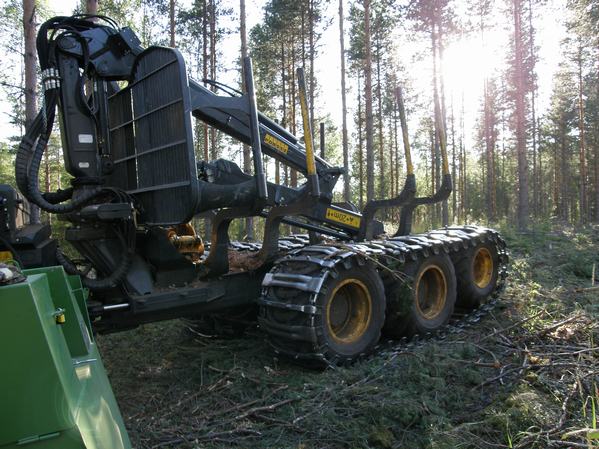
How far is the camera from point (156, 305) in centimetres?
436

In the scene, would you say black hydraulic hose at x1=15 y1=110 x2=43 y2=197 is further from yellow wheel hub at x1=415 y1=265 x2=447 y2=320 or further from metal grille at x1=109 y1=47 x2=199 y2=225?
yellow wheel hub at x1=415 y1=265 x2=447 y2=320

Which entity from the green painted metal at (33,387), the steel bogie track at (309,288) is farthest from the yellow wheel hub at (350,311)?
the green painted metal at (33,387)

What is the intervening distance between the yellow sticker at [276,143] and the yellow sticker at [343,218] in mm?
927

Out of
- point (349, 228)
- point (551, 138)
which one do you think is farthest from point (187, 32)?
point (551, 138)

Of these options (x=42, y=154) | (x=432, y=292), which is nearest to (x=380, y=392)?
(x=432, y=292)

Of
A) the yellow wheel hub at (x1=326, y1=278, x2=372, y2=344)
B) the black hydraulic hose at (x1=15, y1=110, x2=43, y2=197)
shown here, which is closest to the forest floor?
the yellow wheel hub at (x1=326, y1=278, x2=372, y2=344)

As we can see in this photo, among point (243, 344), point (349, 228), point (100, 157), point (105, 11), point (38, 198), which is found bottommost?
point (243, 344)

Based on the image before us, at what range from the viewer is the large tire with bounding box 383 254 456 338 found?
5293 mm

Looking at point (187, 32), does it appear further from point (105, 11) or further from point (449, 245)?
point (449, 245)

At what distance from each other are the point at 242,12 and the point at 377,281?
13241 mm

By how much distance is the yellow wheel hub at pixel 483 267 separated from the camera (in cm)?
688

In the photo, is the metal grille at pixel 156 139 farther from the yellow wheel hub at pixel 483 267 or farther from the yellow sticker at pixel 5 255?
the yellow wheel hub at pixel 483 267

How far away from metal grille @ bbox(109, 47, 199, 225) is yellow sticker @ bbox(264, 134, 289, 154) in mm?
1261

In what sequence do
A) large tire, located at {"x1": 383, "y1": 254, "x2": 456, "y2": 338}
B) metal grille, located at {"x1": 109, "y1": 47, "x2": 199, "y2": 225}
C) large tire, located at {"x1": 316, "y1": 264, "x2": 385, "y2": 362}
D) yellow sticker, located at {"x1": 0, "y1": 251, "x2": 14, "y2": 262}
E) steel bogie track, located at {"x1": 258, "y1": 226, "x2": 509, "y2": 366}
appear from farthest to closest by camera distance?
large tire, located at {"x1": 383, "y1": 254, "x2": 456, "y2": 338} → large tire, located at {"x1": 316, "y1": 264, "x2": 385, "y2": 362} → steel bogie track, located at {"x1": 258, "y1": 226, "x2": 509, "y2": 366} → metal grille, located at {"x1": 109, "y1": 47, "x2": 199, "y2": 225} → yellow sticker, located at {"x1": 0, "y1": 251, "x2": 14, "y2": 262}
